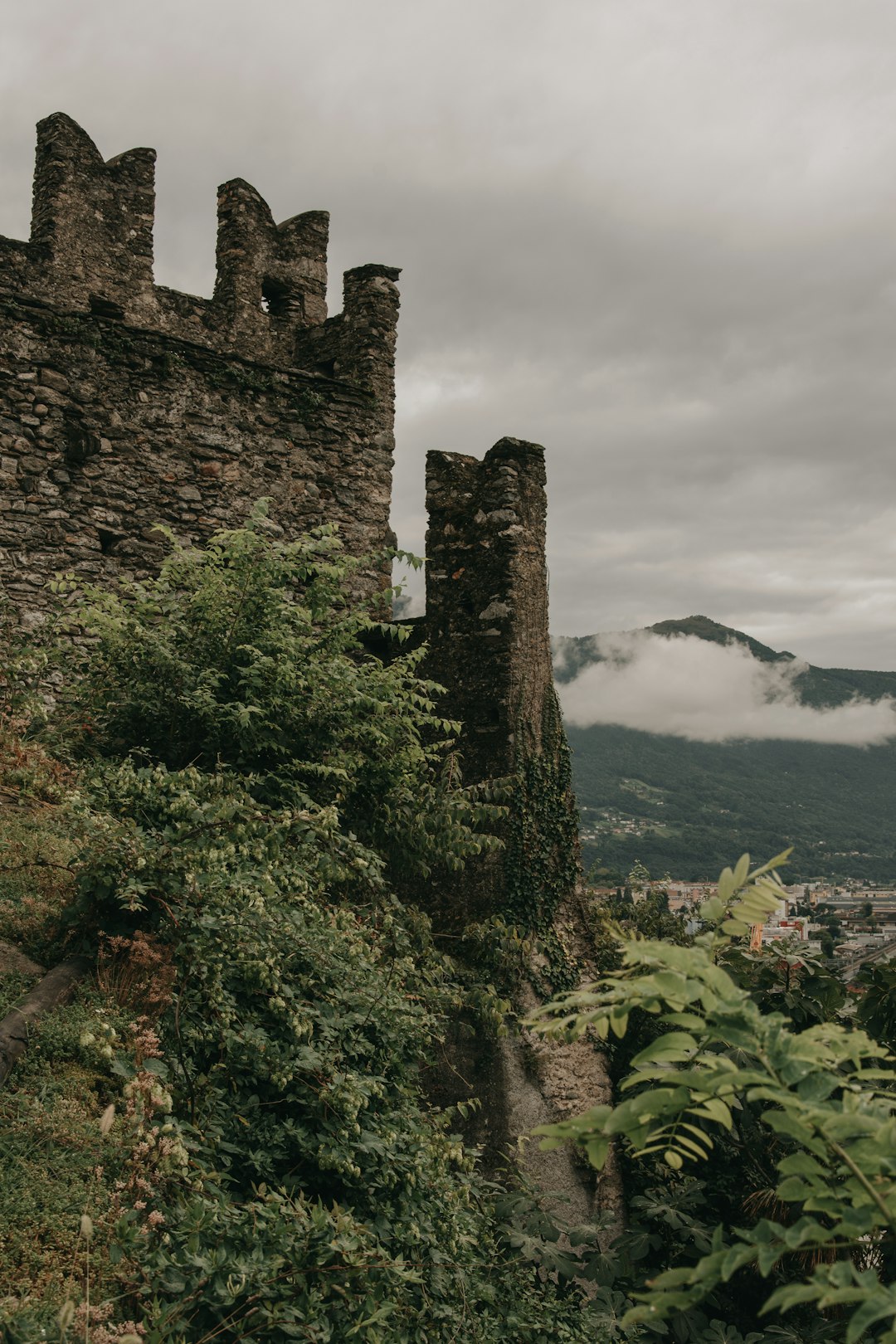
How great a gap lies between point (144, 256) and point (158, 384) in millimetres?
4166

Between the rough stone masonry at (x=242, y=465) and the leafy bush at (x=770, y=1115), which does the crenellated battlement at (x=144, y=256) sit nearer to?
the rough stone masonry at (x=242, y=465)

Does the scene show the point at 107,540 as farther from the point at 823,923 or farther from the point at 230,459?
the point at 823,923

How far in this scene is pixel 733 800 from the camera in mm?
124750

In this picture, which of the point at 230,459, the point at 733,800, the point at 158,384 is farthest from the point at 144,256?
the point at 733,800

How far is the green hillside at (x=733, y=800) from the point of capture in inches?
3602

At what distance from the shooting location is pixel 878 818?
5226 inches

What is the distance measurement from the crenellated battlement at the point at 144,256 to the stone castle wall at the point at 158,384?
Answer: 0.06 ft

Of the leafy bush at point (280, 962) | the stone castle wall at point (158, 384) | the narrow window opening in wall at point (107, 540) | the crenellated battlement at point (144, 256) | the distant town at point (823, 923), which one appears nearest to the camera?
the leafy bush at point (280, 962)

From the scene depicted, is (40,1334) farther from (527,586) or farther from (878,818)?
(878,818)

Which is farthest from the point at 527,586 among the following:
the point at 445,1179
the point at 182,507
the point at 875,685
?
the point at 875,685

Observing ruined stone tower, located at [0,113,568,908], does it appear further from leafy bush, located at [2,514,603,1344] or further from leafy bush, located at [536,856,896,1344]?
leafy bush, located at [536,856,896,1344]

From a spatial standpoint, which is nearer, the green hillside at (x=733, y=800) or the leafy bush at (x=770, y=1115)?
the leafy bush at (x=770, y=1115)

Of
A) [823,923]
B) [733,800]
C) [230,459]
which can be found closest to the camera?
[230,459]

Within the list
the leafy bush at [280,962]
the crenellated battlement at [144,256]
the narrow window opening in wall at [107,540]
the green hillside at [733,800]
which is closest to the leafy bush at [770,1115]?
the leafy bush at [280,962]
